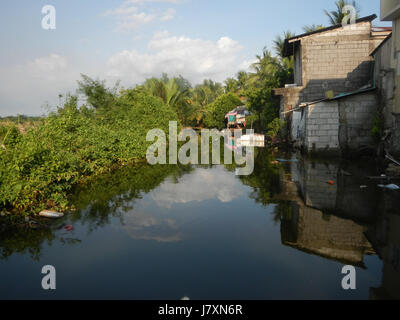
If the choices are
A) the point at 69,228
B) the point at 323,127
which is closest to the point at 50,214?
the point at 69,228

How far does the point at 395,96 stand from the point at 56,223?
424 inches

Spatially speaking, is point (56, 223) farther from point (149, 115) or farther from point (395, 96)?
point (149, 115)

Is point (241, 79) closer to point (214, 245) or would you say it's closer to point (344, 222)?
point (344, 222)

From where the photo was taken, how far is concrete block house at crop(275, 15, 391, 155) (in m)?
12.2

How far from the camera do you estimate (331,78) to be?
16.0 metres

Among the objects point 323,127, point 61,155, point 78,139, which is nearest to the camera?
point 61,155

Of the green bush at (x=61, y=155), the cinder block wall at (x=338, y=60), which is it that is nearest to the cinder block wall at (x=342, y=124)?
the cinder block wall at (x=338, y=60)

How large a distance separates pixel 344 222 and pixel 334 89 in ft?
42.9

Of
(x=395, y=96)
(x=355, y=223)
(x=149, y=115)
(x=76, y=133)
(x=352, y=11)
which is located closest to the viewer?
(x=355, y=223)

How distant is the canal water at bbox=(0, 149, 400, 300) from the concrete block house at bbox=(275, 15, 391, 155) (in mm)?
5264

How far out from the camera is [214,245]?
4.21m

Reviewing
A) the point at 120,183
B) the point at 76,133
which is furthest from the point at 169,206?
the point at 76,133

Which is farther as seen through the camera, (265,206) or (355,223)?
(265,206)

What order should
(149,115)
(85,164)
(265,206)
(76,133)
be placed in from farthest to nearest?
(149,115), (76,133), (85,164), (265,206)
